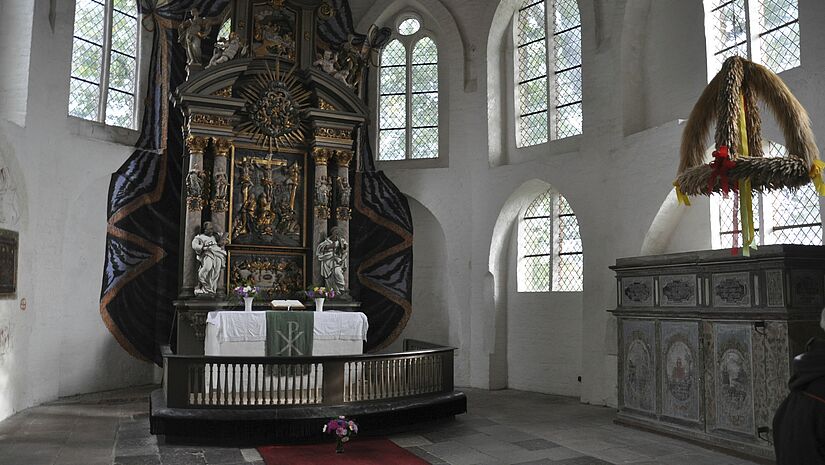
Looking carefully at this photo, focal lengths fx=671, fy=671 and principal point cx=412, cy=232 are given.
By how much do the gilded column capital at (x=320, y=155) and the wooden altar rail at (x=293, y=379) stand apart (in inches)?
207

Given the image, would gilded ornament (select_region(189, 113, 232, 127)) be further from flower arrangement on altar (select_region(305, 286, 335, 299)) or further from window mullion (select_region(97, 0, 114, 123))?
flower arrangement on altar (select_region(305, 286, 335, 299))

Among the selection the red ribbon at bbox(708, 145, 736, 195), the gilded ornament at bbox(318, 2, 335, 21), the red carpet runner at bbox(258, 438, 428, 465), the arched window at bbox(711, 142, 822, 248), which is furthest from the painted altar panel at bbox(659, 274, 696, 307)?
the gilded ornament at bbox(318, 2, 335, 21)

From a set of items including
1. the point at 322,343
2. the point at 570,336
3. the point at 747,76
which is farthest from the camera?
the point at 570,336

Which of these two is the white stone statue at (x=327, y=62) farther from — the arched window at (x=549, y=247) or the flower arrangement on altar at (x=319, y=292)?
the arched window at (x=549, y=247)

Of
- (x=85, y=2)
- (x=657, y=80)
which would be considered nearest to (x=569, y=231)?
(x=657, y=80)

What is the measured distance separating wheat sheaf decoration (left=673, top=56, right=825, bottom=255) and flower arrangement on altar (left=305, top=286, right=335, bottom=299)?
21.3 ft

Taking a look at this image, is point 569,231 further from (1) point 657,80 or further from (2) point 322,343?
(2) point 322,343

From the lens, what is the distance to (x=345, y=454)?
24.5 feet

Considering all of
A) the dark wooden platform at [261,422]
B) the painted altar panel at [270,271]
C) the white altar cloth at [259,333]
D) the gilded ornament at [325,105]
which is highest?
the gilded ornament at [325,105]

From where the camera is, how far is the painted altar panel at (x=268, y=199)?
491 inches

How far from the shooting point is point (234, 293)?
38.2 feet

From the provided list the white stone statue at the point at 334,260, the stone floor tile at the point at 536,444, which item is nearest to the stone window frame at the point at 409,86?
the white stone statue at the point at 334,260

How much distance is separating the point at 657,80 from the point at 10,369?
10833 mm

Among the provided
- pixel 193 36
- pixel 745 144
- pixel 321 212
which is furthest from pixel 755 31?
pixel 193 36
